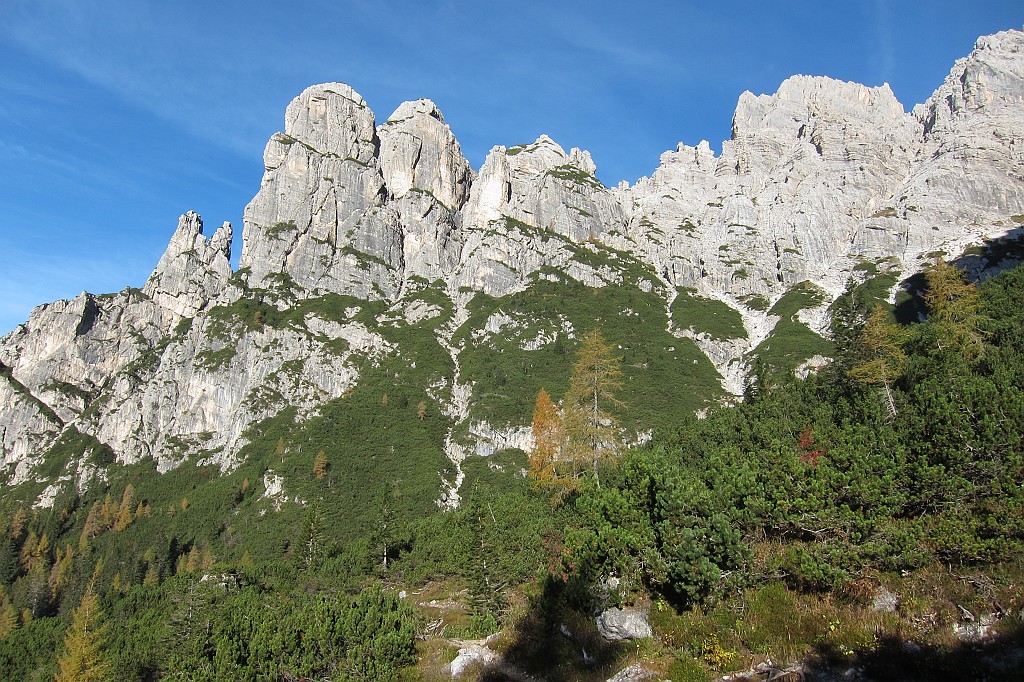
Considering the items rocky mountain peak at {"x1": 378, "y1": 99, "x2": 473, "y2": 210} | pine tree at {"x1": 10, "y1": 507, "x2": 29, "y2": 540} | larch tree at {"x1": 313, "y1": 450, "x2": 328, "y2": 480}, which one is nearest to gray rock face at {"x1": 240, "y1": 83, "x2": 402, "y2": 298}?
rocky mountain peak at {"x1": 378, "y1": 99, "x2": 473, "y2": 210}

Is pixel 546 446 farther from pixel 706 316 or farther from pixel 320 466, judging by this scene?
pixel 706 316

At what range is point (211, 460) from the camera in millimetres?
115938

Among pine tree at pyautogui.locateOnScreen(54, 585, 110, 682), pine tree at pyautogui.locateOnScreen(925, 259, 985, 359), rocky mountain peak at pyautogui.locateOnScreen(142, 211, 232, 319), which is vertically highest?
rocky mountain peak at pyautogui.locateOnScreen(142, 211, 232, 319)

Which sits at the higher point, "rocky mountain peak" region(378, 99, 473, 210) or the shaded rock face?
"rocky mountain peak" region(378, 99, 473, 210)

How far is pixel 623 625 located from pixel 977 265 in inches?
5828

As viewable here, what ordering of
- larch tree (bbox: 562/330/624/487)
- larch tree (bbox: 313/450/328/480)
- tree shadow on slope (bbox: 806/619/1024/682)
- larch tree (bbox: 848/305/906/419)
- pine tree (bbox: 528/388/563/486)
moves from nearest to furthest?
tree shadow on slope (bbox: 806/619/1024/682) → larch tree (bbox: 562/330/624/487) → larch tree (bbox: 848/305/906/419) → pine tree (bbox: 528/388/563/486) → larch tree (bbox: 313/450/328/480)

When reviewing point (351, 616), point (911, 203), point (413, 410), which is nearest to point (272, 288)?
point (413, 410)

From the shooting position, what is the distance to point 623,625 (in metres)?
15.7

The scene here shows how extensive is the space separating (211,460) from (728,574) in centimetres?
12649

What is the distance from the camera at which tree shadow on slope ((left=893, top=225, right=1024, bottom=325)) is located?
4377 inches

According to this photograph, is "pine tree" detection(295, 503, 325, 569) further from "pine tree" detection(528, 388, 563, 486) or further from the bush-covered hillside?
"pine tree" detection(528, 388, 563, 486)

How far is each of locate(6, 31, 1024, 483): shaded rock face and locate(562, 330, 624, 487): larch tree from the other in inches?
3177

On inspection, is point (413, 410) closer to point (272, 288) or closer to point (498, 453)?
point (498, 453)

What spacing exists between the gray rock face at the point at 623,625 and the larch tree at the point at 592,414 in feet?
55.9
